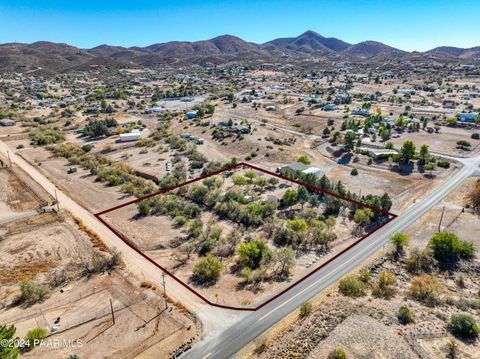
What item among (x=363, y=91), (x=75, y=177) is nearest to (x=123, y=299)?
(x=75, y=177)

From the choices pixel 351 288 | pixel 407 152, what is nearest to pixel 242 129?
pixel 407 152

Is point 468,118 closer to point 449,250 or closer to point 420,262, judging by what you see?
point 449,250

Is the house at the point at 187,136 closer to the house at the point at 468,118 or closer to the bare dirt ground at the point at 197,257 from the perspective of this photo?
the bare dirt ground at the point at 197,257

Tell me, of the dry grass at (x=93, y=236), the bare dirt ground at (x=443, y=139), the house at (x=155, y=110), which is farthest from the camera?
the house at (x=155, y=110)

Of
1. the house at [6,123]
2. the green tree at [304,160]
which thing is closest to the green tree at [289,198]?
the green tree at [304,160]

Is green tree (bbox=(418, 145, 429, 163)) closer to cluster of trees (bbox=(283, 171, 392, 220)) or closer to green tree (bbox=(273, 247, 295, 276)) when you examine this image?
cluster of trees (bbox=(283, 171, 392, 220))

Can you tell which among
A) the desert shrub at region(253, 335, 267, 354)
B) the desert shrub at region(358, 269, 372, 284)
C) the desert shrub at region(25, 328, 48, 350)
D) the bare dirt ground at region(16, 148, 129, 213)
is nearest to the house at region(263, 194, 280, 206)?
the desert shrub at region(358, 269, 372, 284)

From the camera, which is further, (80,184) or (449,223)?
(80,184)
